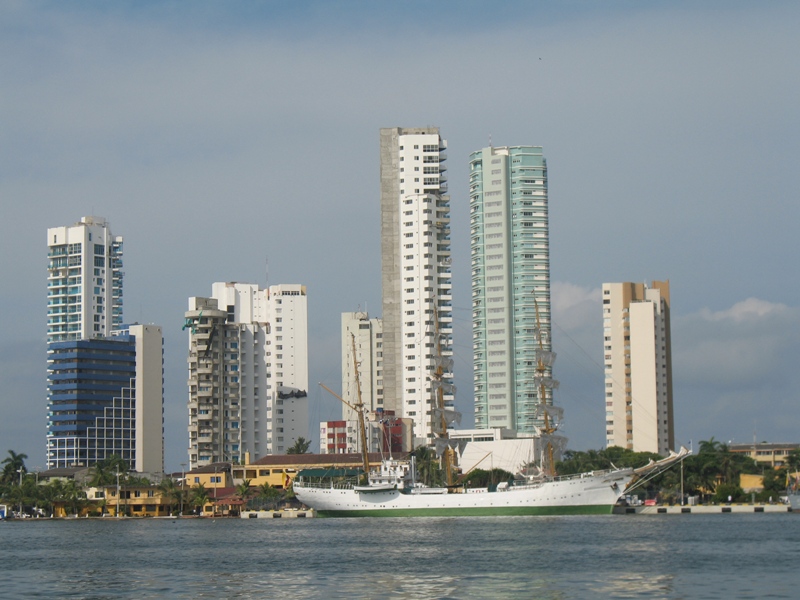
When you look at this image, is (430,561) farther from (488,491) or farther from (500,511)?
(488,491)

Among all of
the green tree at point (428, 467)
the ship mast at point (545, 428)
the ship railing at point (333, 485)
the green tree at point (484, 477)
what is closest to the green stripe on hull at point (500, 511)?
the ship mast at point (545, 428)

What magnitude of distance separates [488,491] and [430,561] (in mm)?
63479

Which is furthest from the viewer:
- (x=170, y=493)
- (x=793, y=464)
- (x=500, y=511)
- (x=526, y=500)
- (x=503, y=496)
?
(x=170, y=493)

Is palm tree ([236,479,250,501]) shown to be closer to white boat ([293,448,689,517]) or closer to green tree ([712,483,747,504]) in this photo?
white boat ([293,448,689,517])

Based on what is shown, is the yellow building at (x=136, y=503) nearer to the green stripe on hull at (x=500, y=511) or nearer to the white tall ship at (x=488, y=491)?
the white tall ship at (x=488, y=491)

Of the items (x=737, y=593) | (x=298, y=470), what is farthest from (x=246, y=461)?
(x=737, y=593)

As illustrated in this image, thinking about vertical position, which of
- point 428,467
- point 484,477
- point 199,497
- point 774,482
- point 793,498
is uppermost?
point 428,467

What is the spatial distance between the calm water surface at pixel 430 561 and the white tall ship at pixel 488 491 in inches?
357

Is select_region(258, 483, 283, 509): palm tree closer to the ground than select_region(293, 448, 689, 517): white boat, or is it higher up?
closer to the ground

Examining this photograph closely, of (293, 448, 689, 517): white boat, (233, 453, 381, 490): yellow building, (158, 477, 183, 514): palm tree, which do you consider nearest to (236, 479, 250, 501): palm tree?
(233, 453, 381, 490): yellow building

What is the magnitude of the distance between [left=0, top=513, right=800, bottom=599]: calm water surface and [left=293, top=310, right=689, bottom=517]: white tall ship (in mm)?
9056

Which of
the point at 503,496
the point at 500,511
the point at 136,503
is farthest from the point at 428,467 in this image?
the point at 136,503

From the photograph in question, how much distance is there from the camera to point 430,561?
257 feet

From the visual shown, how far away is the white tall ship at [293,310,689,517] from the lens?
5448 inches
